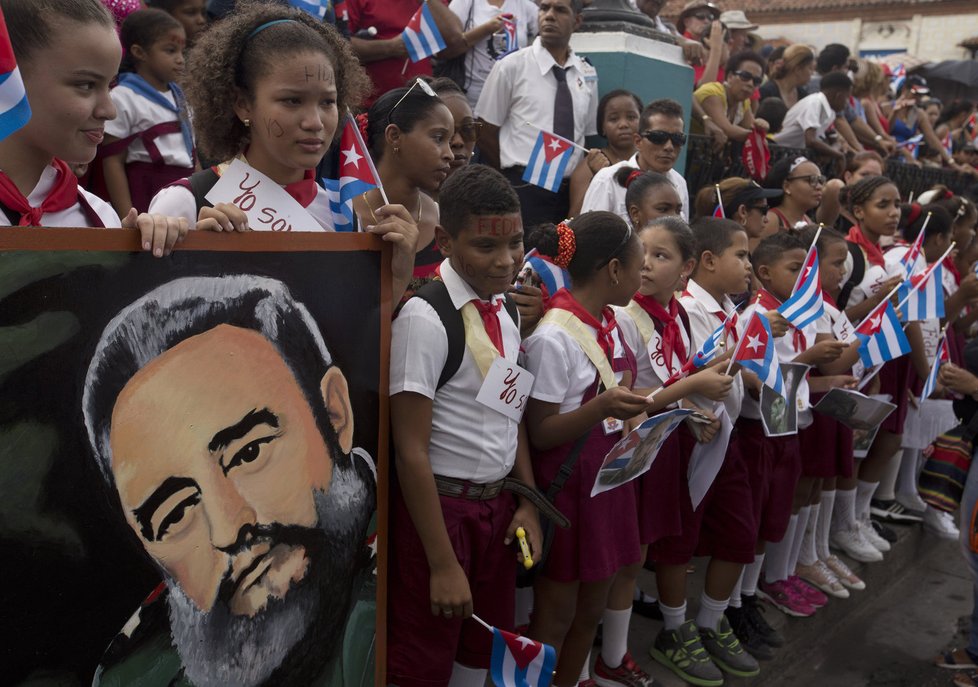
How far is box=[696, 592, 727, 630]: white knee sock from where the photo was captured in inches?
155

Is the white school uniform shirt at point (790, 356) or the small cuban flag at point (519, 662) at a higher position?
the white school uniform shirt at point (790, 356)

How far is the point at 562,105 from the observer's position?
536 cm

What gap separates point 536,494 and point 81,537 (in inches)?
52.8

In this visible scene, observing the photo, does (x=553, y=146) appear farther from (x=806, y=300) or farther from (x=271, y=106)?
(x=271, y=106)

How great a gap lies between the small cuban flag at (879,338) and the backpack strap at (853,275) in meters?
0.77

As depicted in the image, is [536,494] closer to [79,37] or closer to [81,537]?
[81,537]

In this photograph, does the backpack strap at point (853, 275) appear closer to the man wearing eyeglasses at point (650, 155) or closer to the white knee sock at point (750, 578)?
the man wearing eyeglasses at point (650, 155)

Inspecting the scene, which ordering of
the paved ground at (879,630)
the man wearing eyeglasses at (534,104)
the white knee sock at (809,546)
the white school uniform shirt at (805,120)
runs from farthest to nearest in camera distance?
the white school uniform shirt at (805,120)
the man wearing eyeglasses at (534,104)
the white knee sock at (809,546)
the paved ground at (879,630)

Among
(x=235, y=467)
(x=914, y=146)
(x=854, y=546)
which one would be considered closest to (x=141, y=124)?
(x=235, y=467)

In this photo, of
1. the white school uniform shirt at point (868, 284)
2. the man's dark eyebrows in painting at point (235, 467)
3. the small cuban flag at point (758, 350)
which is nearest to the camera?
the man's dark eyebrows in painting at point (235, 467)

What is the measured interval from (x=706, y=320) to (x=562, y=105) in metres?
2.18

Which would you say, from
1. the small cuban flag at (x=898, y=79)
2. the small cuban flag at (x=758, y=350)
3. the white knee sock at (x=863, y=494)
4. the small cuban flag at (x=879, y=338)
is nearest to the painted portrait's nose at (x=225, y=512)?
the small cuban flag at (x=758, y=350)

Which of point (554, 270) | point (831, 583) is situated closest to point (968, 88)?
point (831, 583)

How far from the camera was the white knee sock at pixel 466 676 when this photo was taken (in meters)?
2.71
